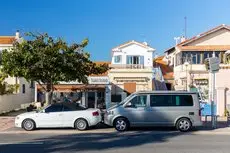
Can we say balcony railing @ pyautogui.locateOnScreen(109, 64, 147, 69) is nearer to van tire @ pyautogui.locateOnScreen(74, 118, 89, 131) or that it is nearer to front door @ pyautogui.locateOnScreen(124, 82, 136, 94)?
front door @ pyautogui.locateOnScreen(124, 82, 136, 94)

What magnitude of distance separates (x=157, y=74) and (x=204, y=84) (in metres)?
5.21

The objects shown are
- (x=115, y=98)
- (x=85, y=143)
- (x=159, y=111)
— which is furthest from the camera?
(x=115, y=98)

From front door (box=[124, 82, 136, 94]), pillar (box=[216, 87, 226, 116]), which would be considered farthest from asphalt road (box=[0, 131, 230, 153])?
front door (box=[124, 82, 136, 94])

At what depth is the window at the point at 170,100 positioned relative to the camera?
20938 mm

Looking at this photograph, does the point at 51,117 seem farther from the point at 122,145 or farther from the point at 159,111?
→ the point at 122,145

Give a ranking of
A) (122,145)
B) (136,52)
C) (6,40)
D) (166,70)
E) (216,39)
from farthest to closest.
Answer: (166,70)
(216,39)
(136,52)
(6,40)
(122,145)

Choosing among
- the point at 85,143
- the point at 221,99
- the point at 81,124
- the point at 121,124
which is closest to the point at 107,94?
the point at 221,99

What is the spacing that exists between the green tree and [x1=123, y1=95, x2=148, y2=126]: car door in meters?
6.19

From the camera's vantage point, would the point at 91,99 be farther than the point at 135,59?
→ No

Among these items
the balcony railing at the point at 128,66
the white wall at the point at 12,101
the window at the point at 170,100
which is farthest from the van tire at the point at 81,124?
the balcony railing at the point at 128,66

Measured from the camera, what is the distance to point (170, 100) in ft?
68.8

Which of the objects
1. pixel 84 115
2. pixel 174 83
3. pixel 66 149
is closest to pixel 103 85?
pixel 174 83

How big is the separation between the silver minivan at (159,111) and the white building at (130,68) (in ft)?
68.4

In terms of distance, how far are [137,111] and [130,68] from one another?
23088 mm
